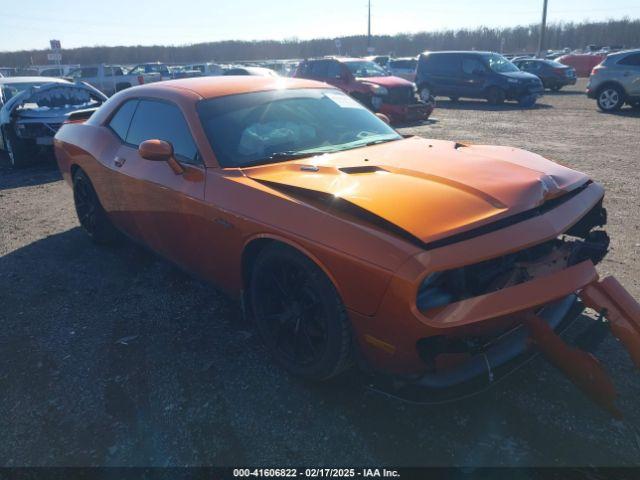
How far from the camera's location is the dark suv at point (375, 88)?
1256 centimetres

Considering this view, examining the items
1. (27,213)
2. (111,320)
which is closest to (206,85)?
(111,320)

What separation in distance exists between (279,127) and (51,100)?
744 cm

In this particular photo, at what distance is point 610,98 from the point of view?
13.9 m

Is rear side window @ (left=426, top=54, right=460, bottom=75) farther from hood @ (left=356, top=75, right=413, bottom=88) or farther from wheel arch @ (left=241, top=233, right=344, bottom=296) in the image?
wheel arch @ (left=241, top=233, right=344, bottom=296)

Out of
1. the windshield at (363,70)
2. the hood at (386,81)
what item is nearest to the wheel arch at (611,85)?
the hood at (386,81)

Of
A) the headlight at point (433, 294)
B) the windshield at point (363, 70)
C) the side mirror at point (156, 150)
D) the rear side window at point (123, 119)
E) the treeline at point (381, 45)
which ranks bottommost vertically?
the headlight at point (433, 294)

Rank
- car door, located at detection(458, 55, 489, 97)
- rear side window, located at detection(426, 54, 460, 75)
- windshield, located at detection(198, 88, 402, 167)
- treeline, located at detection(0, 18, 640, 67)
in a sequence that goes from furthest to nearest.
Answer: treeline, located at detection(0, 18, 640, 67) < rear side window, located at detection(426, 54, 460, 75) < car door, located at detection(458, 55, 489, 97) < windshield, located at detection(198, 88, 402, 167)

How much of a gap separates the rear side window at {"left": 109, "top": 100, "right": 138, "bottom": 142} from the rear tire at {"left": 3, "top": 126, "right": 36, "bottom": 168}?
5391 mm

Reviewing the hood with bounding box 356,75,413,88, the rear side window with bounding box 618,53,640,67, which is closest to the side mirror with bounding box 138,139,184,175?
the hood with bounding box 356,75,413,88

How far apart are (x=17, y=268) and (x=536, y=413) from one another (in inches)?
173

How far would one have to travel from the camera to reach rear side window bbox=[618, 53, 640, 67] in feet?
42.7

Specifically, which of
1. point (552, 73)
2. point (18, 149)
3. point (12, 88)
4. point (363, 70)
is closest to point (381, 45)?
point (552, 73)

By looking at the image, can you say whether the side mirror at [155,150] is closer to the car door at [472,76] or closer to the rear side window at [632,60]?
the rear side window at [632,60]

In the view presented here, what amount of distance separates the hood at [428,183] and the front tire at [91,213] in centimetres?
238
